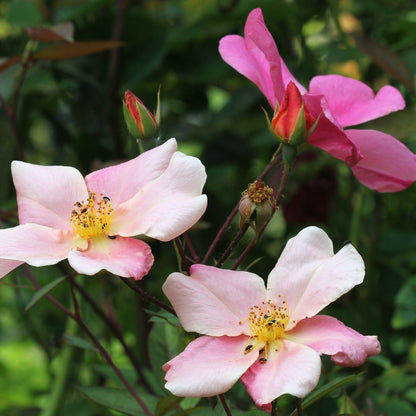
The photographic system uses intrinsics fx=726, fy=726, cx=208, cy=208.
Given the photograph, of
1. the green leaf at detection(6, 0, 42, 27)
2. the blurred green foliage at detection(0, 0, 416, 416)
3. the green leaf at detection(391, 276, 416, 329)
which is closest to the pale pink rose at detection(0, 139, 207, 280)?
the blurred green foliage at detection(0, 0, 416, 416)

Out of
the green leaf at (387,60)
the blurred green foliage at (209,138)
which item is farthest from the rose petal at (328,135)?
the blurred green foliage at (209,138)

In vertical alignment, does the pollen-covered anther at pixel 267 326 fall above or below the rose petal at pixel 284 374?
below

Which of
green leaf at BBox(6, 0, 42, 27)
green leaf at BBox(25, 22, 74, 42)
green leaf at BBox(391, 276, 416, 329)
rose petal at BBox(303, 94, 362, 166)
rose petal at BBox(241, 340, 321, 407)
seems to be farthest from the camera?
green leaf at BBox(6, 0, 42, 27)

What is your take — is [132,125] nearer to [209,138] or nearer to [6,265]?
[6,265]

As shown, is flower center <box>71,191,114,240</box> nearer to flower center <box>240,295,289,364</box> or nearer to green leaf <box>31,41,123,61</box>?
flower center <box>240,295,289,364</box>

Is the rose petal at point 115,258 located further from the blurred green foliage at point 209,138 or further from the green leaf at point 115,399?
the blurred green foliage at point 209,138

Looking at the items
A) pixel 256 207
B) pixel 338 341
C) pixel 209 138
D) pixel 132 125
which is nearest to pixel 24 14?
pixel 209 138

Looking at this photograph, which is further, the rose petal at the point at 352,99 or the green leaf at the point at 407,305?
the green leaf at the point at 407,305
